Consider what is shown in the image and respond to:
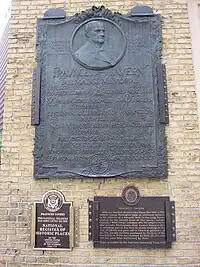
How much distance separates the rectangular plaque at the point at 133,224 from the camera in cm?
392

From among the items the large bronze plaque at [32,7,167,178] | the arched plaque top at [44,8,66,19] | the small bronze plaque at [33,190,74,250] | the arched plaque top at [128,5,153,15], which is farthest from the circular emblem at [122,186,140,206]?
the arched plaque top at [44,8,66,19]

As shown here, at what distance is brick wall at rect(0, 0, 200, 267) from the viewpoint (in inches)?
155

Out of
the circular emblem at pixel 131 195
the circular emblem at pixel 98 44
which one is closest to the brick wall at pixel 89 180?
the circular emblem at pixel 131 195

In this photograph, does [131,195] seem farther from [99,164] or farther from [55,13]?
[55,13]

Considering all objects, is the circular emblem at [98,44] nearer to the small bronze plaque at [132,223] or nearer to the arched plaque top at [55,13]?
the arched plaque top at [55,13]

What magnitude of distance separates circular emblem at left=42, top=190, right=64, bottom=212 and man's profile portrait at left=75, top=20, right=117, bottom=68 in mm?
1787

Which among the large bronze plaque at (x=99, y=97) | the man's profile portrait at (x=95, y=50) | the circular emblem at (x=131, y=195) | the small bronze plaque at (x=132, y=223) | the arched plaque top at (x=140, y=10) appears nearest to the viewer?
the small bronze plaque at (x=132, y=223)

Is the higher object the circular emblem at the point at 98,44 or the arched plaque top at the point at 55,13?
the arched plaque top at the point at 55,13

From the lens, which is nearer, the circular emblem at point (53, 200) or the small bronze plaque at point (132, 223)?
the small bronze plaque at point (132, 223)

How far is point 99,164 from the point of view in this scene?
4.14m

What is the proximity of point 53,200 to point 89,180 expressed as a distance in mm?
518

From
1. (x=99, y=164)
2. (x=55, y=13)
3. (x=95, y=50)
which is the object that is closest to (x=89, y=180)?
(x=99, y=164)

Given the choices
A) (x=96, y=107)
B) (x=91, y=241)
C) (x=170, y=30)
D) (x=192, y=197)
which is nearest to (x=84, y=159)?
(x=96, y=107)

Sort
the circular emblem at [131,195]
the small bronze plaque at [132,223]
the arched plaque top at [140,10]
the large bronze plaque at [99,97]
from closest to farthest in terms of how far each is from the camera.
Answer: the small bronze plaque at [132,223], the circular emblem at [131,195], the large bronze plaque at [99,97], the arched plaque top at [140,10]
